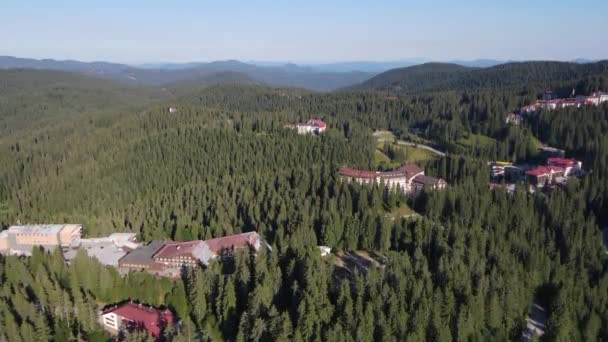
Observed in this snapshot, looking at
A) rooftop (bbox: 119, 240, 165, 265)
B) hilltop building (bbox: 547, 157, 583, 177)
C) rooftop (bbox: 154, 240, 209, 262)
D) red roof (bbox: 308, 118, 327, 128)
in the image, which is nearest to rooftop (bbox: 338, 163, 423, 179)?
hilltop building (bbox: 547, 157, 583, 177)

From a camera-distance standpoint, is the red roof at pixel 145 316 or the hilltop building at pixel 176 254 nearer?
the red roof at pixel 145 316

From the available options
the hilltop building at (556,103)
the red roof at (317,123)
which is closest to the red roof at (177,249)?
the red roof at (317,123)

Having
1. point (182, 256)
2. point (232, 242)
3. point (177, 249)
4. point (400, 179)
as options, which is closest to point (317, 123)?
point (400, 179)

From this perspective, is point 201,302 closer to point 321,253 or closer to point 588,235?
point 321,253

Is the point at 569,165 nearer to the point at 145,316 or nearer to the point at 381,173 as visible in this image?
the point at 381,173

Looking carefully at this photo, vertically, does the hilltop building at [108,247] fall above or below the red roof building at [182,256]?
below

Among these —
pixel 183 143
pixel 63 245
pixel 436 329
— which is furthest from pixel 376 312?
pixel 183 143

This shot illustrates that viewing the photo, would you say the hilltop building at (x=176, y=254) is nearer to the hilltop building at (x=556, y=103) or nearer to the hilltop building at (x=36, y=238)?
the hilltop building at (x=36, y=238)
